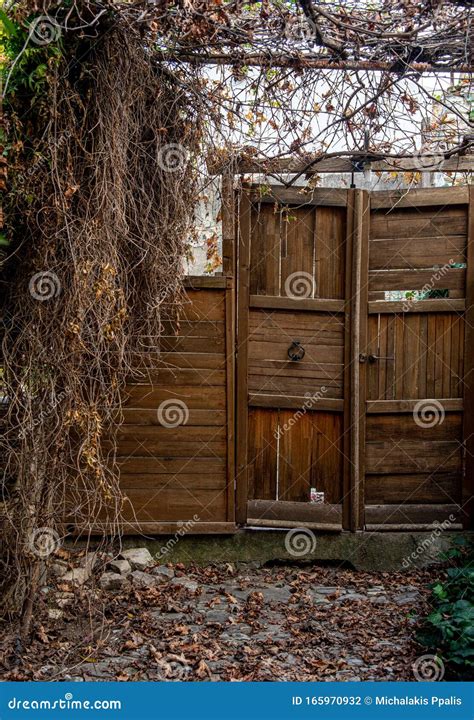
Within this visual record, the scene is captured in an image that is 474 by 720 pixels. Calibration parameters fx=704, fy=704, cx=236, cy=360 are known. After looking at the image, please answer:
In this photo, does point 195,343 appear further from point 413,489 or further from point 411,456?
point 413,489

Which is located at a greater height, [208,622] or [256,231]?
[256,231]

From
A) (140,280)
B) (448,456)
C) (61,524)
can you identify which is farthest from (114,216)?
(448,456)

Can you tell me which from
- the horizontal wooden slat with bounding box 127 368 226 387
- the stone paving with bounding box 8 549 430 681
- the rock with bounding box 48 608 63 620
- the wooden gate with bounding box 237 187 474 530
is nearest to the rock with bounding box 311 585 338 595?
the stone paving with bounding box 8 549 430 681

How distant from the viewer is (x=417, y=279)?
5496mm

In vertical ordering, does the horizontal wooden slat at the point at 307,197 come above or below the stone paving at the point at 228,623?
above

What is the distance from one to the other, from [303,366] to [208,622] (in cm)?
209

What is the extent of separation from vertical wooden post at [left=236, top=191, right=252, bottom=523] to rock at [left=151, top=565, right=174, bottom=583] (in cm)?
66

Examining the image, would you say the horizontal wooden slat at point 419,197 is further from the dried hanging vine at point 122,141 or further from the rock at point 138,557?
the rock at point 138,557

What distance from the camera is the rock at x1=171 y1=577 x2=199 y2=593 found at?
495 centimetres

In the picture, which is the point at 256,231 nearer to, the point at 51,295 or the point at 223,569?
the point at 51,295

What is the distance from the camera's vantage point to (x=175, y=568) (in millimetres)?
5340

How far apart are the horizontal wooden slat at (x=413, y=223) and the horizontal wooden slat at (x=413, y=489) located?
190cm

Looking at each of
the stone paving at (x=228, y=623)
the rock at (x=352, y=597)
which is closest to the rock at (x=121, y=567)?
the stone paving at (x=228, y=623)

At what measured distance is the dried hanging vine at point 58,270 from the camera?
3.85m
